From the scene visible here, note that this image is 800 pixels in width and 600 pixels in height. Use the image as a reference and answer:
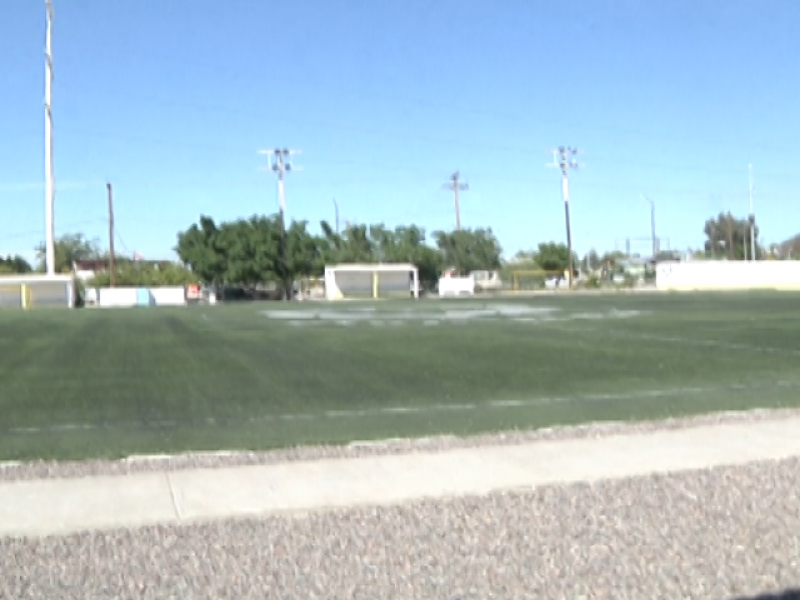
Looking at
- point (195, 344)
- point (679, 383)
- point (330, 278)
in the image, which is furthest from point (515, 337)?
point (330, 278)

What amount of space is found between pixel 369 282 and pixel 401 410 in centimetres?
7019

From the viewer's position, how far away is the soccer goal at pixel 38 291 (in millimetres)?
72312

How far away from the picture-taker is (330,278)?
82.1m

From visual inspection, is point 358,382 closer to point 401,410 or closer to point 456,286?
point 401,410

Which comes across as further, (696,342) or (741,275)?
(741,275)

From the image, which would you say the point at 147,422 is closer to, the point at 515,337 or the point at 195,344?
the point at 195,344

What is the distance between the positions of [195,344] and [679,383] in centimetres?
1353

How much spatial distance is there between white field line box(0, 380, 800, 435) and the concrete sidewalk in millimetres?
2604

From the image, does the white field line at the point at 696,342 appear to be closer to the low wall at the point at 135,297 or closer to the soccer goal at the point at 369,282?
the soccer goal at the point at 369,282

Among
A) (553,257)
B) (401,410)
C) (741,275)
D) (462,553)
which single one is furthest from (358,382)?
(553,257)

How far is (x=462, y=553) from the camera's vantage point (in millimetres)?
6789

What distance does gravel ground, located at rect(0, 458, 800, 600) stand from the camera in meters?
6.13

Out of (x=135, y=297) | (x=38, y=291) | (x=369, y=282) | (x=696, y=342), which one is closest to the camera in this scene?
(x=696, y=342)

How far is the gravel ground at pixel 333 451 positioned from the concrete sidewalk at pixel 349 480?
0.26 m
